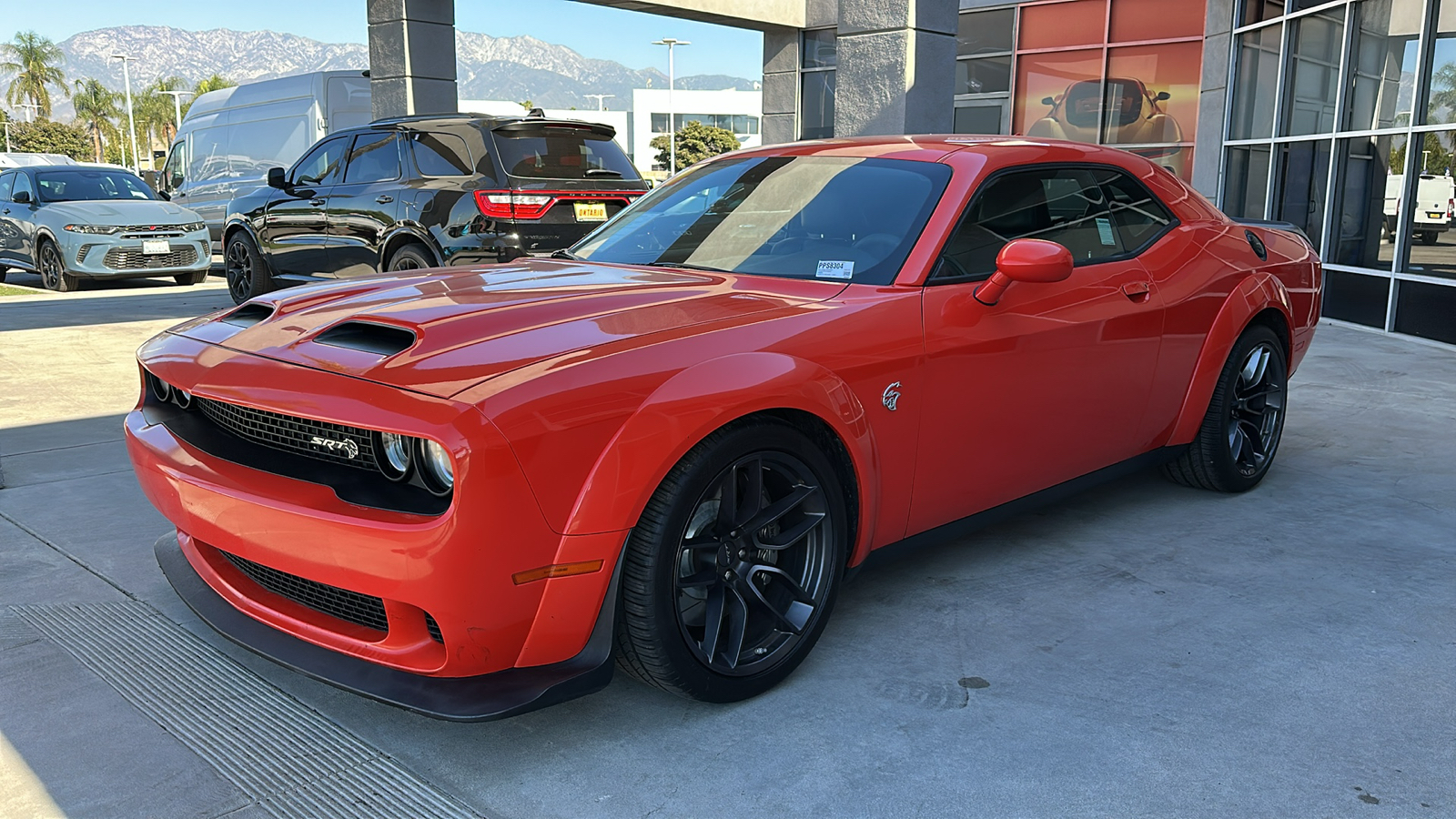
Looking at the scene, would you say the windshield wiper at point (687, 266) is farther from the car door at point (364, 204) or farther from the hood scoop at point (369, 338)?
the car door at point (364, 204)

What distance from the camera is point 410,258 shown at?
8.62 metres

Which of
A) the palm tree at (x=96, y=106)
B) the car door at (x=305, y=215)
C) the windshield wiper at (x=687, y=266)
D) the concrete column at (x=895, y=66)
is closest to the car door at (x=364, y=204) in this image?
the car door at (x=305, y=215)

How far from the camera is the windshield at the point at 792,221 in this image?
3533mm

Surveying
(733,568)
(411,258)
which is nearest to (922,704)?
(733,568)

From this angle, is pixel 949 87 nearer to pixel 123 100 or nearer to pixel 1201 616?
pixel 1201 616

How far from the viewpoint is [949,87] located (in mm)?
9070

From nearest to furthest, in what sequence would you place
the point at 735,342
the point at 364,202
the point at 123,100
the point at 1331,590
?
the point at 735,342, the point at 1331,590, the point at 364,202, the point at 123,100

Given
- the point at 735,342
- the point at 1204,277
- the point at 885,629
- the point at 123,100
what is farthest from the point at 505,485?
the point at 123,100

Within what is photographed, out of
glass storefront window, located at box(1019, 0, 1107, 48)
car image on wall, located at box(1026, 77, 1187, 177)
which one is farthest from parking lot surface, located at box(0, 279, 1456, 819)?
glass storefront window, located at box(1019, 0, 1107, 48)

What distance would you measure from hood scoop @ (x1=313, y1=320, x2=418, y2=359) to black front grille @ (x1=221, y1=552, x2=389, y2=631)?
22.3 inches

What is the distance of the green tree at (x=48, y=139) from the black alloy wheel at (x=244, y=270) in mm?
84857

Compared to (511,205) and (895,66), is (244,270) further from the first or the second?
(895,66)

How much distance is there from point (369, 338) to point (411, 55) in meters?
11.0

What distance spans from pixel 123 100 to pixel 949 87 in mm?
121453
